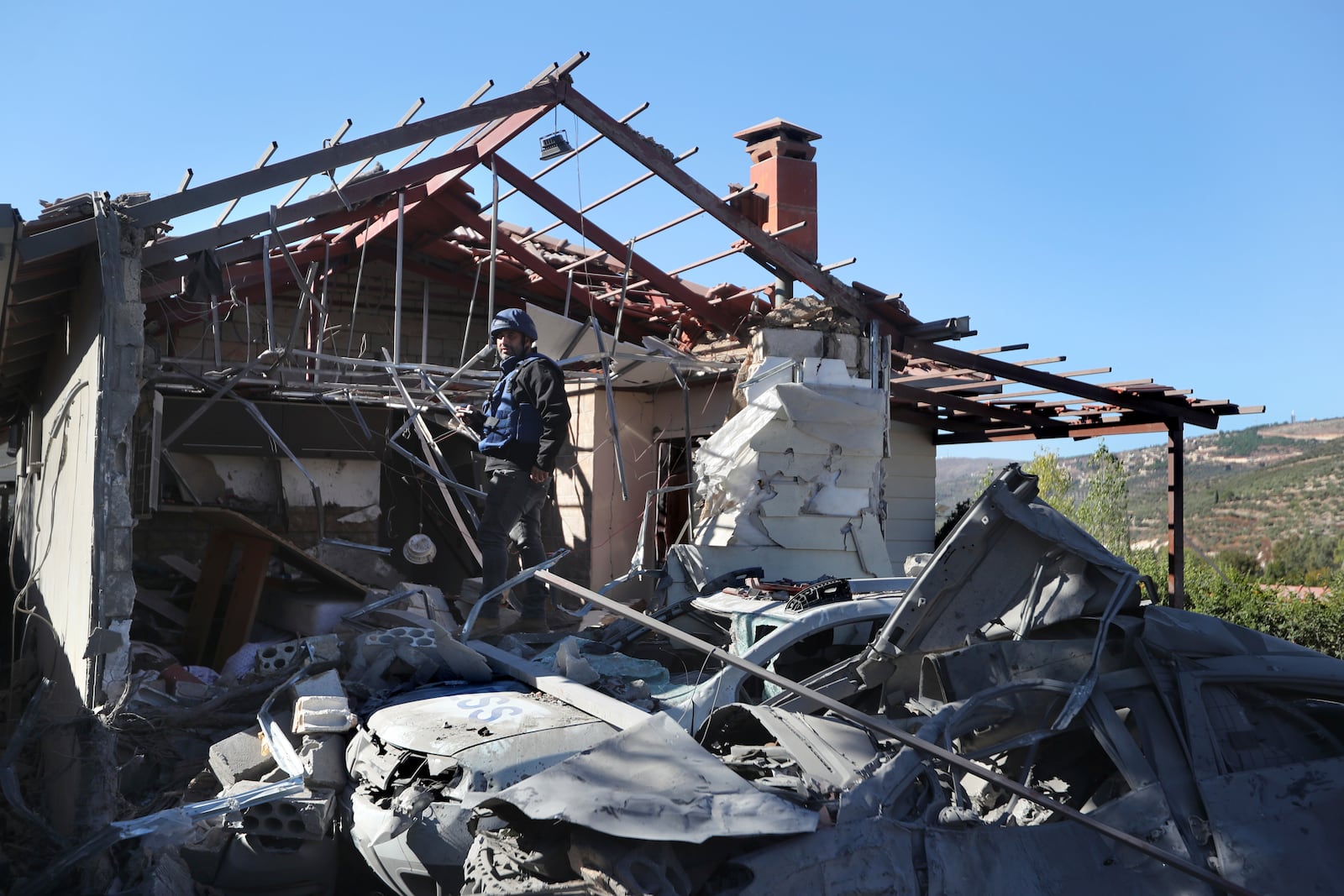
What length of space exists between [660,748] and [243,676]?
3.99m

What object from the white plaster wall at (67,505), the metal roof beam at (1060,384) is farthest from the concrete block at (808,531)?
the white plaster wall at (67,505)

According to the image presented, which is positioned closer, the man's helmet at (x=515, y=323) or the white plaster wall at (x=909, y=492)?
the man's helmet at (x=515, y=323)

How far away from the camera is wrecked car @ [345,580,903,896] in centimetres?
432

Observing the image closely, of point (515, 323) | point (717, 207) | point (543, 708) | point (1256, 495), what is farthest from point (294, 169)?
point (1256, 495)

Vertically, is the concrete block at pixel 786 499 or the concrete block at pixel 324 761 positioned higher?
the concrete block at pixel 786 499

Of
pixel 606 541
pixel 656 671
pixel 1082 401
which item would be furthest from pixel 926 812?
pixel 1082 401

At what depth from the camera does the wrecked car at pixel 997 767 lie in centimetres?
348

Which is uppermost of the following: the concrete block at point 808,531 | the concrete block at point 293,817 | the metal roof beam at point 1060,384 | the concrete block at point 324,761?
the metal roof beam at point 1060,384

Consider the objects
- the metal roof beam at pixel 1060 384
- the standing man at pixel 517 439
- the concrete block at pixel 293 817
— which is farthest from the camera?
the metal roof beam at pixel 1060 384

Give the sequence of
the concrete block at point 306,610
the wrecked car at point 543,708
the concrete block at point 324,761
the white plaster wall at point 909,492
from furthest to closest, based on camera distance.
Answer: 1. the white plaster wall at point 909,492
2. the concrete block at point 306,610
3. the concrete block at point 324,761
4. the wrecked car at point 543,708

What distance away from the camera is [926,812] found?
3.83m

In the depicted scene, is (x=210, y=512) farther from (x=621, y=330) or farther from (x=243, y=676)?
(x=621, y=330)

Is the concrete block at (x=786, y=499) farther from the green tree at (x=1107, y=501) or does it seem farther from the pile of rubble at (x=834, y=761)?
the green tree at (x=1107, y=501)

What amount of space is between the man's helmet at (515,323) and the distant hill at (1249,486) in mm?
25630
